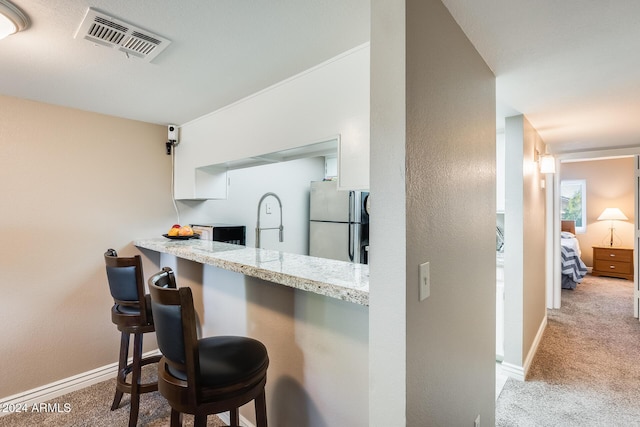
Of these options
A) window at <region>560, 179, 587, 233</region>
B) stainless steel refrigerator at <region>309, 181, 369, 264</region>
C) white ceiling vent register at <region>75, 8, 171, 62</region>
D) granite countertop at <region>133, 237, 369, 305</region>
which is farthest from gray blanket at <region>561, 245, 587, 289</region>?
white ceiling vent register at <region>75, 8, 171, 62</region>

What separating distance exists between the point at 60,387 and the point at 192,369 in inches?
79.4

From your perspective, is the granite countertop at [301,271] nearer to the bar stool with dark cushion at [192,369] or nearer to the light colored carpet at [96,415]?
the bar stool with dark cushion at [192,369]

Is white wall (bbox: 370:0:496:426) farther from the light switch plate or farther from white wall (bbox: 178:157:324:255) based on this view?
white wall (bbox: 178:157:324:255)

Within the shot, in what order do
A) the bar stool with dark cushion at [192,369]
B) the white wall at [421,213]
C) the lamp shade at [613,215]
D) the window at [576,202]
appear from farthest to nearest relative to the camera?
the window at [576,202]
the lamp shade at [613,215]
the bar stool with dark cushion at [192,369]
the white wall at [421,213]

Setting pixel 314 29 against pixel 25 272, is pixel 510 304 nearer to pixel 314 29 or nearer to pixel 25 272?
pixel 314 29

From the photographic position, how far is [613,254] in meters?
5.71

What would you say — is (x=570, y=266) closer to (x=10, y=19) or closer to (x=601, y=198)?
(x=601, y=198)

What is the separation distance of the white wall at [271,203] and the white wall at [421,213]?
251 centimetres

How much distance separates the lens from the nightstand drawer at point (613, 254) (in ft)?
18.3

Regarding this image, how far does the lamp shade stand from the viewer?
5.77 m

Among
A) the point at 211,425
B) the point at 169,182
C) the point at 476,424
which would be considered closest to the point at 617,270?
the point at 476,424

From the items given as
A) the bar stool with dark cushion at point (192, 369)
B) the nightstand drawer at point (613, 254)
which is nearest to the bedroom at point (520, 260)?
the bar stool with dark cushion at point (192, 369)

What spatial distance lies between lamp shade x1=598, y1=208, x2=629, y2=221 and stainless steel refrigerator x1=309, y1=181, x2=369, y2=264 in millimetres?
5242

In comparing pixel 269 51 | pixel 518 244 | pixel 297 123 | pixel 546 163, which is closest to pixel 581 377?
pixel 518 244
